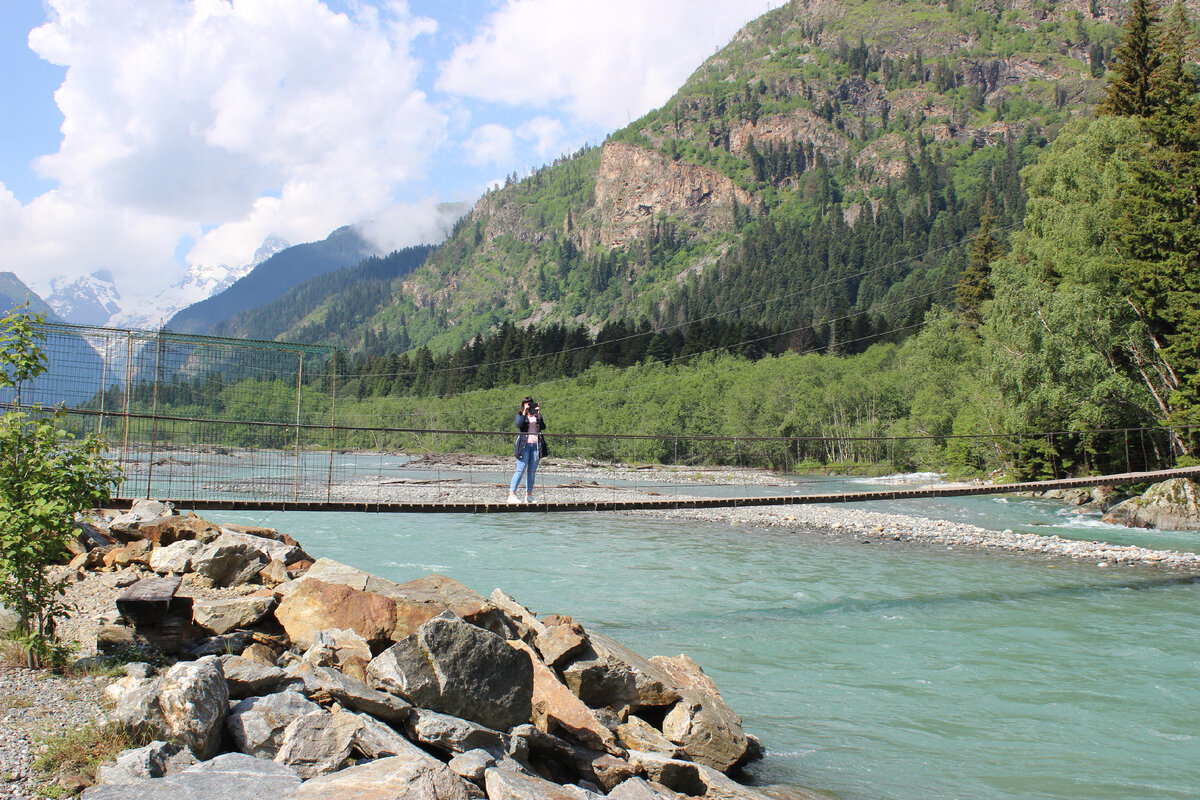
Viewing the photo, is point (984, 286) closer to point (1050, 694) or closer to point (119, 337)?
point (1050, 694)

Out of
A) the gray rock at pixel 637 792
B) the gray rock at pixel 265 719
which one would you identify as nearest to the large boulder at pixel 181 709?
the gray rock at pixel 265 719

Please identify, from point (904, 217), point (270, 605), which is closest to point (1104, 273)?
point (270, 605)

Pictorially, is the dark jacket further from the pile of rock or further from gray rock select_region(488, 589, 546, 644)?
the pile of rock

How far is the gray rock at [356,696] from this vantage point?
183 inches

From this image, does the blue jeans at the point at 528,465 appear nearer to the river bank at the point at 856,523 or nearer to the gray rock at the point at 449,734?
the river bank at the point at 856,523

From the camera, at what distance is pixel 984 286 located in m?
44.4

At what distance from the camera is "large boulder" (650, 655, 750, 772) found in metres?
6.12

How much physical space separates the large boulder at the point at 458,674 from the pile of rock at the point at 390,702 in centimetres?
1

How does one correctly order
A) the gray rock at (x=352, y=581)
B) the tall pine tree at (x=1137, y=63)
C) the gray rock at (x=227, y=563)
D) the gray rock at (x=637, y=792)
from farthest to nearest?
the tall pine tree at (x=1137, y=63), the gray rock at (x=227, y=563), the gray rock at (x=352, y=581), the gray rock at (x=637, y=792)

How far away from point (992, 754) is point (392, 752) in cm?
557

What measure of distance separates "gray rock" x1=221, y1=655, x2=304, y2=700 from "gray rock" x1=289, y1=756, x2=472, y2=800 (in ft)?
3.51

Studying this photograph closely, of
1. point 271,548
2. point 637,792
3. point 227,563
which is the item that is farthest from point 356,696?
point 271,548

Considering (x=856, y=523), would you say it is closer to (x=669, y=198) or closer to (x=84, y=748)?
(x=84, y=748)

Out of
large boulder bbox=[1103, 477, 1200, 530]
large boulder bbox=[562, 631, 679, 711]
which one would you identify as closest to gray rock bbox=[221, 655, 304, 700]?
large boulder bbox=[562, 631, 679, 711]
